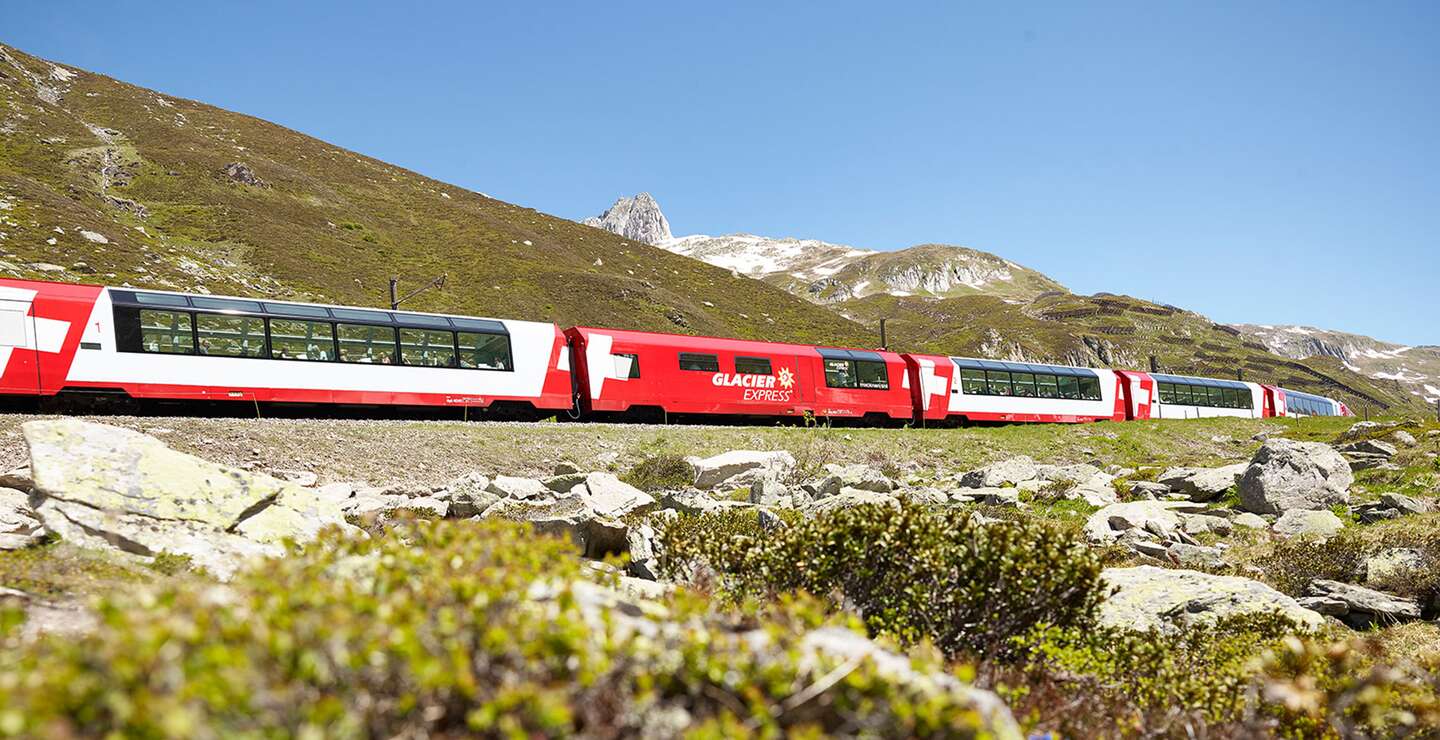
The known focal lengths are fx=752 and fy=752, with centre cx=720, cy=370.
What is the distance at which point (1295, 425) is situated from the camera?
3497 centimetres

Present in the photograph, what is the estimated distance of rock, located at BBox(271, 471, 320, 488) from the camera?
1445 centimetres

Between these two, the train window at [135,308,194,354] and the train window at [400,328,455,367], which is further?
→ the train window at [400,328,455,367]

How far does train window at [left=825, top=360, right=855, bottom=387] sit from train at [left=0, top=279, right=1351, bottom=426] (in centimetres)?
5

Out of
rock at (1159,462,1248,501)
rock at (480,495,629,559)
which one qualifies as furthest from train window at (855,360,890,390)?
rock at (480,495,629,559)

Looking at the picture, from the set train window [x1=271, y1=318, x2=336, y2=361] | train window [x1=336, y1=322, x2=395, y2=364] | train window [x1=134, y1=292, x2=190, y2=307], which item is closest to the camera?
train window [x1=134, y1=292, x2=190, y2=307]

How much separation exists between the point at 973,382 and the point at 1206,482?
17.1 meters

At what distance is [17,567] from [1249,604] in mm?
10108

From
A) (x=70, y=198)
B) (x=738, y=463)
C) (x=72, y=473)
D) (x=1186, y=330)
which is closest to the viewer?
(x=72, y=473)

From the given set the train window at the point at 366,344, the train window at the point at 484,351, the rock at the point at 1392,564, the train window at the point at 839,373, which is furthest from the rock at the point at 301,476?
the train window at the point at 839,373

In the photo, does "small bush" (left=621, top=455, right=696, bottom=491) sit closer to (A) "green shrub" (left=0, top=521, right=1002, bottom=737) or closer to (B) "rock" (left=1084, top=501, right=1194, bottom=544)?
(B) "rock" (left=1084, top=501, right=1194, bottom=544)

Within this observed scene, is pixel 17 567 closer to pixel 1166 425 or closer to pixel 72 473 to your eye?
pixel 72 473

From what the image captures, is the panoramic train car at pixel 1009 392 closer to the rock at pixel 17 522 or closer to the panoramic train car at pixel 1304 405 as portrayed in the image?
the panoramic train car at pixel 1304 405

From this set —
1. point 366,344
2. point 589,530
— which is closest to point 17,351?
point 366,344

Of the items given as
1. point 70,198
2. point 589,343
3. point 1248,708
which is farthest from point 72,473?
point 70,198
